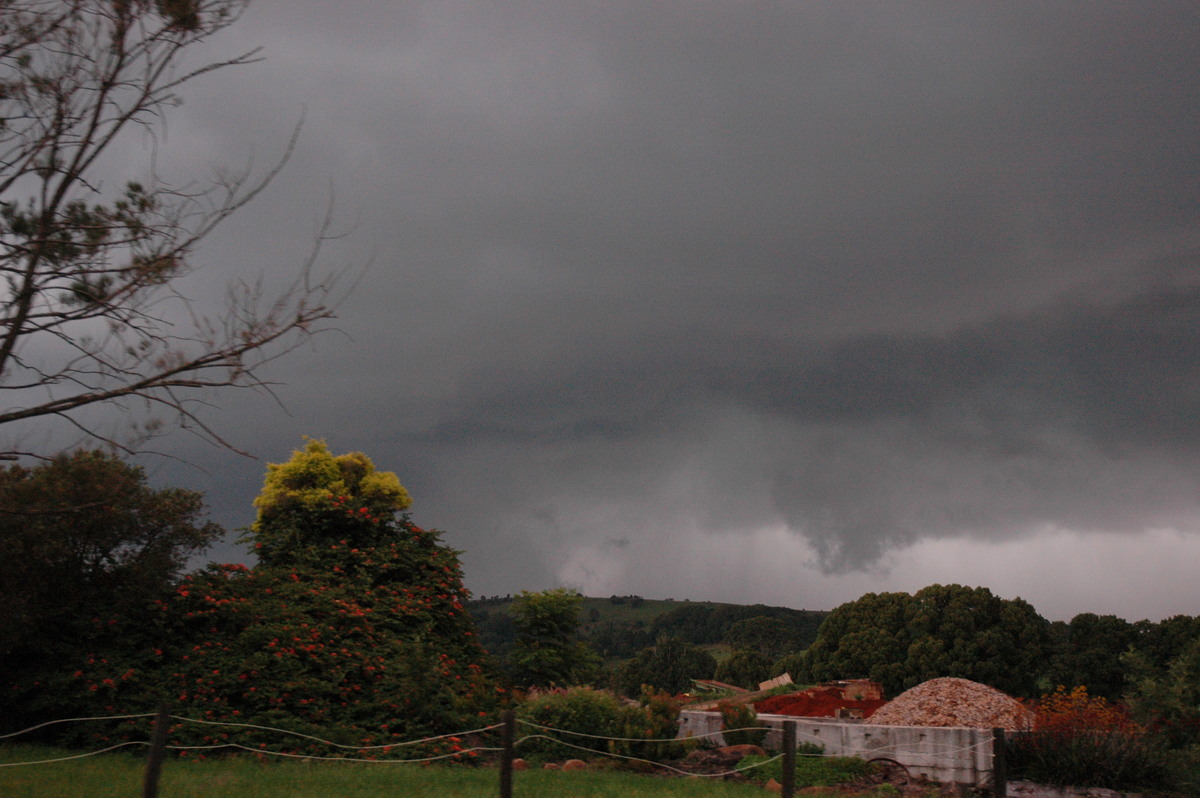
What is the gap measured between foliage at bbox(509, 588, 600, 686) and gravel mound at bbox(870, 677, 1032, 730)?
662 cm

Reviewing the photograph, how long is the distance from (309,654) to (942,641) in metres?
36.9

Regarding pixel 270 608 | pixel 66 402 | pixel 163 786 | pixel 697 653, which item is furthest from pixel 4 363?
pixel 697 653

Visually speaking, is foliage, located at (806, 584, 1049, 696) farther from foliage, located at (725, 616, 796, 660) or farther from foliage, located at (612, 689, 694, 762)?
foliage, located at (725, 616, 796, 660)

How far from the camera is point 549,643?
18.5 meters

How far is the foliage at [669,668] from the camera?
6886 centimetres

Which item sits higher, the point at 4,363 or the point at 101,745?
the point at 4,363

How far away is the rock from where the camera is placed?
14.6 meters

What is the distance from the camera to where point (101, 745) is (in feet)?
39.8

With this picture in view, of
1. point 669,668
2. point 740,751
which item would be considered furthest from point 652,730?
point 669,668

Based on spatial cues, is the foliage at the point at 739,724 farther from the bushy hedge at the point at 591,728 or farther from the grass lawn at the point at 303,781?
the grass lawn at the point at 303,781

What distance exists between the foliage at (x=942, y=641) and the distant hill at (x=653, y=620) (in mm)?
43742

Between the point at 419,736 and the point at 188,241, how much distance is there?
8.58 m

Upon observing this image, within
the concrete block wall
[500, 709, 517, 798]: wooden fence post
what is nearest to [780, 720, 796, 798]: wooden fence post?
[500, 709, 517, 798]: wooden fence post

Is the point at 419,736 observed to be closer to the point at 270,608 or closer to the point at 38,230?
the point at 270,608
